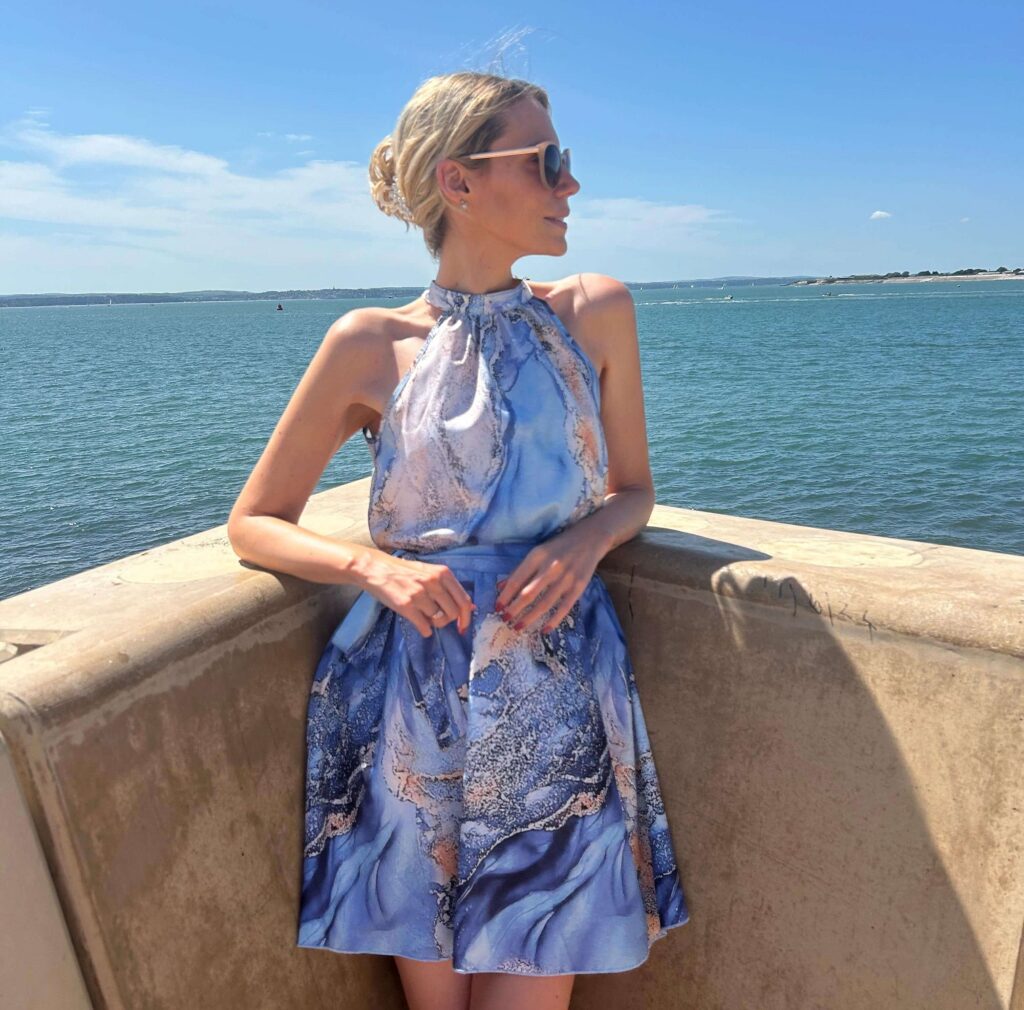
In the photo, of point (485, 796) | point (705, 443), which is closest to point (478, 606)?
point (485, 796)

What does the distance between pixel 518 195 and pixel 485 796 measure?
44.3 inches

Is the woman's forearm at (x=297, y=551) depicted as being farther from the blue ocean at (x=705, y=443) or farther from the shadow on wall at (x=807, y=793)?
the blue ocean at (x=705, y=443)

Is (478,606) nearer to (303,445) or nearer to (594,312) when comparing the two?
(303,445)

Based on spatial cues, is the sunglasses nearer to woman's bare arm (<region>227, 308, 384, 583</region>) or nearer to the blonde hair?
the blonde hair

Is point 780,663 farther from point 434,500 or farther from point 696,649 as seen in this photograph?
point 434,500

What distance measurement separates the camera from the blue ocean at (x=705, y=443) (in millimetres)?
19875

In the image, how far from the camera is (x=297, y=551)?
5.78 feet

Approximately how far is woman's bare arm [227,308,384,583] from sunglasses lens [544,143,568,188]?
432 mm

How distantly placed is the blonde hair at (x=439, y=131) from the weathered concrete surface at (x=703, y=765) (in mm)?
811

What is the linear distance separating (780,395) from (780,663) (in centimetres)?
4018

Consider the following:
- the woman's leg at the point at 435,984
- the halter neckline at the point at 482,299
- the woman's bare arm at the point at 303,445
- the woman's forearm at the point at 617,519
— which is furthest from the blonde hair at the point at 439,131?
the woman's leg at the point at 435,984

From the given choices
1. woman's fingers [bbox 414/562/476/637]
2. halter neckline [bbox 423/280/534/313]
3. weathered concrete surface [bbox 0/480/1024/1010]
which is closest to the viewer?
weathered concrete surface [bbox 0/480/1024/1010]

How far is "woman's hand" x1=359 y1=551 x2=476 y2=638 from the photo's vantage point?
1.60 metres

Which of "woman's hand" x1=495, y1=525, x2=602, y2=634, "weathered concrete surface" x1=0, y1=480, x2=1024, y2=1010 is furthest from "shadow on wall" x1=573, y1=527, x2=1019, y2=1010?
"woman's hand" x1=495, y1=525, x2=602, y2=634
